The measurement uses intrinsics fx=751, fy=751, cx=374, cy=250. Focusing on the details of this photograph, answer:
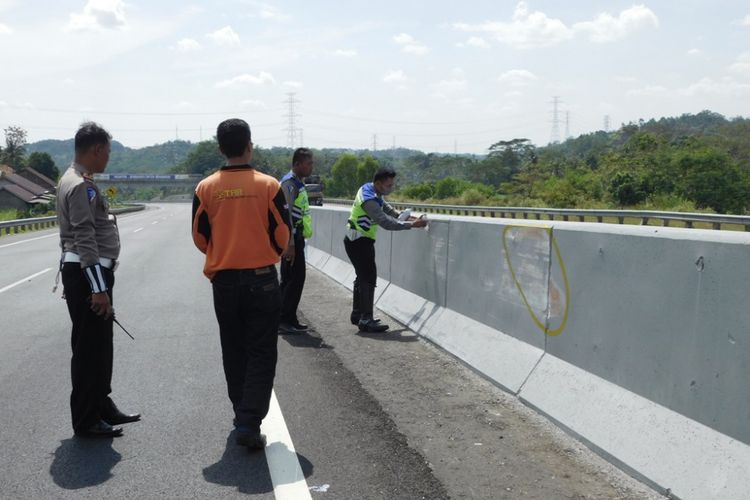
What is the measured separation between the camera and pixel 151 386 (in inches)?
243

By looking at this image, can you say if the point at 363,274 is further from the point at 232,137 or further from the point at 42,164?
the point at 42,164

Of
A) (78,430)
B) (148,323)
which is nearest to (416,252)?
(148,323)

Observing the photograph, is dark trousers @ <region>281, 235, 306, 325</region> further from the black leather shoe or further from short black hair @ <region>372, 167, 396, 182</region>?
the black leather shoe

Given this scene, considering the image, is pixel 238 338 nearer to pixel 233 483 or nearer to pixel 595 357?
pixel 233 483

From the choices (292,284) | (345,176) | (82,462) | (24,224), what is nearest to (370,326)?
(292,284)

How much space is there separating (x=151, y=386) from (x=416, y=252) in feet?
12.0

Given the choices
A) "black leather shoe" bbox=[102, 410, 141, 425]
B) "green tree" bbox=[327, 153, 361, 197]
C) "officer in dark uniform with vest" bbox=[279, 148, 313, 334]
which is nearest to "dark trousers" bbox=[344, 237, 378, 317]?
"officer in dark uniform with vest" bbox=[279, 148, 313, 334]

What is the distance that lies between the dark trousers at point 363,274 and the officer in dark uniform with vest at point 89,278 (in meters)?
3.86

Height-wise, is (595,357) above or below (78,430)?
above

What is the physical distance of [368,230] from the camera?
8.73 metres

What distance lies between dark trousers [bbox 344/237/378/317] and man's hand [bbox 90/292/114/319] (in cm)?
403

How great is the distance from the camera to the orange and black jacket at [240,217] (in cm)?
472

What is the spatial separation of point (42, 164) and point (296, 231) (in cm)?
13570

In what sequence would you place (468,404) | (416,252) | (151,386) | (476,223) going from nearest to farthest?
(468,404), (151,386), (476,223), (416,252)
